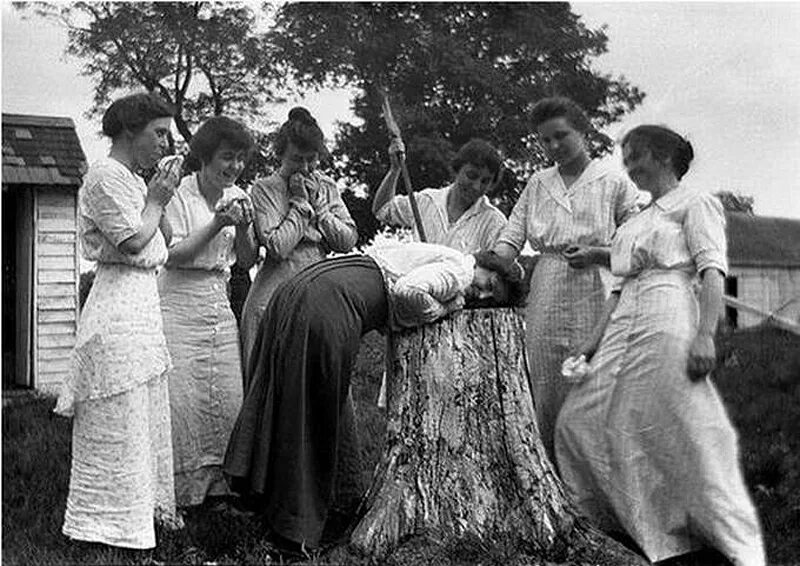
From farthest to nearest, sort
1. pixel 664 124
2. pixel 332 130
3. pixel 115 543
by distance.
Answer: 1. pixel 332 130
2. pixel 664 124
3. pixel 115 543

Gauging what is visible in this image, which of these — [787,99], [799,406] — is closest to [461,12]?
[787,99]

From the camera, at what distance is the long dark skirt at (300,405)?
219cm

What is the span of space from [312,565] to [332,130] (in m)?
1.13

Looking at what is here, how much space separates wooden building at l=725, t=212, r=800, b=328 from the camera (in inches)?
87.2

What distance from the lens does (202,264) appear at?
2.41 meters

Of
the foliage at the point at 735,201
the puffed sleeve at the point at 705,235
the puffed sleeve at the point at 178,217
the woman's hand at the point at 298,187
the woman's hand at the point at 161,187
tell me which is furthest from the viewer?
the woman's hand at the point at 298,187

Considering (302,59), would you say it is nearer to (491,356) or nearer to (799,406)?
(491,356)

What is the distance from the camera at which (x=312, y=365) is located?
2.20m

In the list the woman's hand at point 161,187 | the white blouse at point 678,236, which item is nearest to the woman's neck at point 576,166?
the white blouse at point 678,236

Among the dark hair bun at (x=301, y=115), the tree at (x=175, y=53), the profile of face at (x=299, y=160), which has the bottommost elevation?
the profile of face at (x=299, y=160)

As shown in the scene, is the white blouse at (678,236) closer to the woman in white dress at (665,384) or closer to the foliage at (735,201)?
the woman in white dress at (665,384)

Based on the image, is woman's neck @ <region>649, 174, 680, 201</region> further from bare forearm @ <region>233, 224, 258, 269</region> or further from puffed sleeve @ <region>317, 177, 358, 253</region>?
bare forearm @ <region>233, 224, 258, 269</region>

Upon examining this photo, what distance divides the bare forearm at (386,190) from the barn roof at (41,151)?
0.77 metres

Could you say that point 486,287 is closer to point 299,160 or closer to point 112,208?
point 299,160
